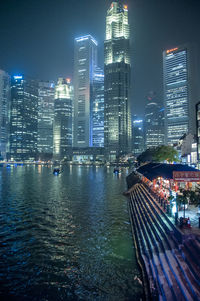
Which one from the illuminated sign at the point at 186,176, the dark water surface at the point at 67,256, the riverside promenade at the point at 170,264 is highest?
the illuminated sign at the point at 186,176

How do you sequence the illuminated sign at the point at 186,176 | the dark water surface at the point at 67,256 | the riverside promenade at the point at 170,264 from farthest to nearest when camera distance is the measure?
the illuminated sign at the point at 186,176 < the dark water surface at the point at 67,256 < the riverside promenade at the point at 170,264

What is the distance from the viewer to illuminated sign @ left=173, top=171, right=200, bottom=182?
16.6 m

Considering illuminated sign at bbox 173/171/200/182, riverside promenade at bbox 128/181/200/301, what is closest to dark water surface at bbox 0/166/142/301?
riverside promenade at bbox 128/181/200/301

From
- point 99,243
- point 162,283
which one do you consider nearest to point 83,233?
point 99,243

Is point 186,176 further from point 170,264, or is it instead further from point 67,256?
point 67,256

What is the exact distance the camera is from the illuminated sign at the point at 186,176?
16.6 m

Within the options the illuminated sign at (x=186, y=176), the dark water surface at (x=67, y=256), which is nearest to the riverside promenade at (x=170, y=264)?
the dark water surface at (x=67, y=256)

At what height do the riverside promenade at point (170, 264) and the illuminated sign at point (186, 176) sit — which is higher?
the illuminated sign at point (186, 176)

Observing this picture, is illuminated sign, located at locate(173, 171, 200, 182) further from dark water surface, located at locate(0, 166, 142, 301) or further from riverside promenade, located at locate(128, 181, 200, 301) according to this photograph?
dark water surface, located at locate(0, 166, 142, 301)

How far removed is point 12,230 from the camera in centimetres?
1975

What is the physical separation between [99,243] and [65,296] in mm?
6613

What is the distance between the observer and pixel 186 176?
55.3 feet

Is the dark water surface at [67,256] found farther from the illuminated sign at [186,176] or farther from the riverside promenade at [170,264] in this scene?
the illuminated sign at [186,176]

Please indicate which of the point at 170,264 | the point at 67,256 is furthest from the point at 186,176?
the point at 67,256
